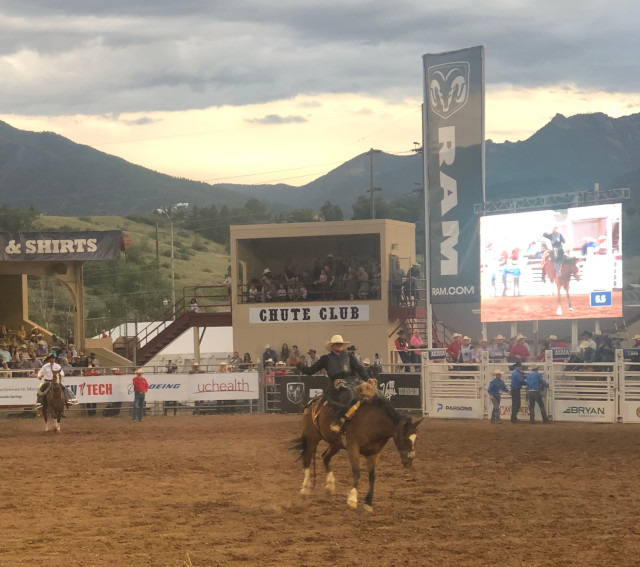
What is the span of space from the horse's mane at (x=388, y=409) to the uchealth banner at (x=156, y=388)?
1762cm

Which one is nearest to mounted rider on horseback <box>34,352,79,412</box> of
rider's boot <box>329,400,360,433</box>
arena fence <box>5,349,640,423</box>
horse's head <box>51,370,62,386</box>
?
horse's head <box>51,370,62,386</box>

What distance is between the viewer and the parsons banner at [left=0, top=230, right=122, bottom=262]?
122ft

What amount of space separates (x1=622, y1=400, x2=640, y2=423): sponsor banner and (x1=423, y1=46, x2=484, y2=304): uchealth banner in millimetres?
9935

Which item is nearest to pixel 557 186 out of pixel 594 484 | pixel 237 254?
pixel 237 254

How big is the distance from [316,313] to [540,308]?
10.6 metres

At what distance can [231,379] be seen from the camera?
30203mm

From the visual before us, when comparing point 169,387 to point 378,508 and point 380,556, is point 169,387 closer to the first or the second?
point 378,508

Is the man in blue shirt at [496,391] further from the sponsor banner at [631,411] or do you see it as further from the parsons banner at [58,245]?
the parsons banner at [58,245]

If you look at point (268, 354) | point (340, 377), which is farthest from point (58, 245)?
point (340, 377)

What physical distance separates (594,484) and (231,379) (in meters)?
17.5

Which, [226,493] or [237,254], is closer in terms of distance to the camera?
[226,493]

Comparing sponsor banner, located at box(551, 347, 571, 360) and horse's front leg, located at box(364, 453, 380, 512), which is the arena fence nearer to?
sponsor banner, located at box(551, 347, 571, 360)

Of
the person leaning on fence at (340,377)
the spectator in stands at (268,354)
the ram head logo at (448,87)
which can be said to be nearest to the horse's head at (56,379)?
the spectator in stands at (268,354)

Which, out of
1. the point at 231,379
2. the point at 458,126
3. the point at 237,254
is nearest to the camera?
the point at 231,379
